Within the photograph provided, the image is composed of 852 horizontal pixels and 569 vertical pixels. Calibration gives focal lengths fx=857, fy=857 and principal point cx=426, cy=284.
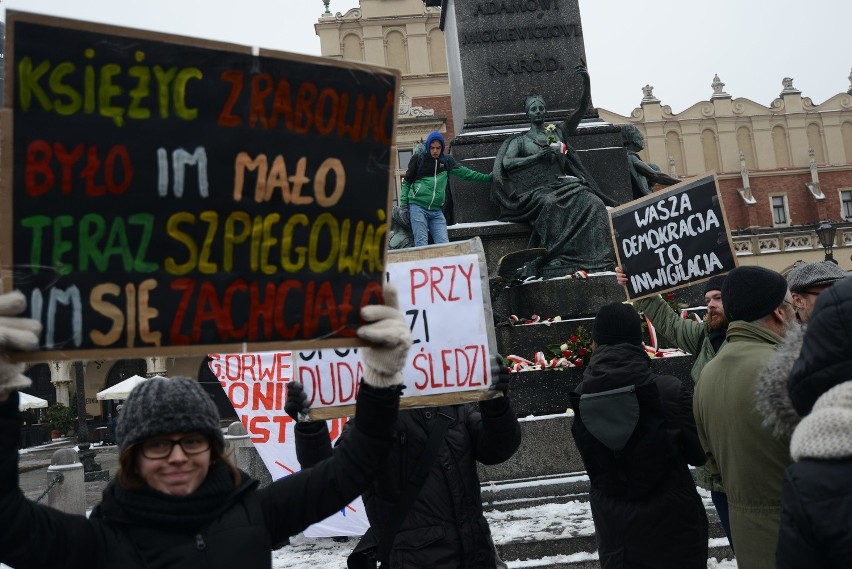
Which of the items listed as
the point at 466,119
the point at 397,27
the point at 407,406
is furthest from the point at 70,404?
the point at 407,406

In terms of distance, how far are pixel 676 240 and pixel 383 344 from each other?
3404 mm

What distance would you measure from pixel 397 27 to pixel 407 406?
41.6 meters

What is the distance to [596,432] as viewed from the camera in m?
3.38

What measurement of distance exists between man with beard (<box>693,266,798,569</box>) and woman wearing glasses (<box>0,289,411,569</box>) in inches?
51.7

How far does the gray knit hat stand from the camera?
3879 millimetres

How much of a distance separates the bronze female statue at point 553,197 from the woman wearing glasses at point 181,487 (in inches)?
224

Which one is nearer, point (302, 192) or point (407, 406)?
point (302, 192)

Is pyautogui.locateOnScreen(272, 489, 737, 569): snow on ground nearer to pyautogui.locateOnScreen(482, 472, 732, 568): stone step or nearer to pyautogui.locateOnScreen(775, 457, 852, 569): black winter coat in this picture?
pyautogui.locateOnScreen(482, 472, 732, 568): stone step

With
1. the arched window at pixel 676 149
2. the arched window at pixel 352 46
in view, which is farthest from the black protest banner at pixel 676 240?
the arched window at pixel 676 149

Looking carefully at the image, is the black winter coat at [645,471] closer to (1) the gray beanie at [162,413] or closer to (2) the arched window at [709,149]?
(1) the gray beanie at [162,413]

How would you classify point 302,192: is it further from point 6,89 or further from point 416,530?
point 416,530

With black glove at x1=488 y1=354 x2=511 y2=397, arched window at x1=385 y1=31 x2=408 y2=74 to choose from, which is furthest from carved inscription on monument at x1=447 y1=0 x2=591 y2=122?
arched window at x1=385 y1=31 x2=408 y2=74

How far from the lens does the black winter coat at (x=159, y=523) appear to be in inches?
75.9

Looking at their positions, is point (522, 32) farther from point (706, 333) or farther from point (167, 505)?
point (167, 505)
